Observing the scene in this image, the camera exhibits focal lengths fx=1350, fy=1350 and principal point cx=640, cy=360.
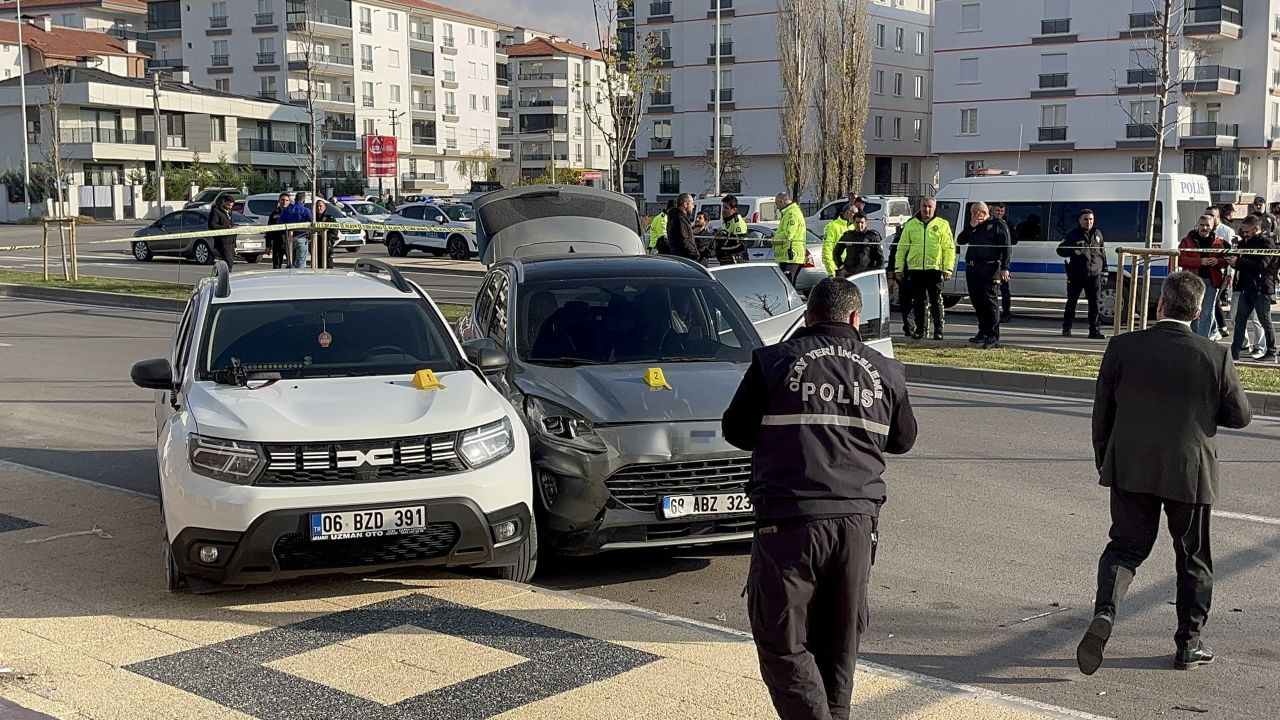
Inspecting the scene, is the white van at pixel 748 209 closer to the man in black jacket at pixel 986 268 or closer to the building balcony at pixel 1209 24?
the man in black jacket at pixel 986 268

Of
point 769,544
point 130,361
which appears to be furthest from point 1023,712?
point 130,361

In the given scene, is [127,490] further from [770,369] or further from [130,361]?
[130,361]

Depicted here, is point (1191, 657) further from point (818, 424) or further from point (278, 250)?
point (278, 250)

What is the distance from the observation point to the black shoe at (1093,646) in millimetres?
5344

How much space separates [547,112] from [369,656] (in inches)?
4205

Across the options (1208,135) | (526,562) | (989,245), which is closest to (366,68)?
(1208,135)

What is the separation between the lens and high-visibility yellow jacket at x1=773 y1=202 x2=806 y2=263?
20.0 meters

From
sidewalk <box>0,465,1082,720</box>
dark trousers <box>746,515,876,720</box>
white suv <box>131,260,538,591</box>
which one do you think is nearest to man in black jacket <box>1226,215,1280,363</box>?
white suv <box>131,260,538,591</box>

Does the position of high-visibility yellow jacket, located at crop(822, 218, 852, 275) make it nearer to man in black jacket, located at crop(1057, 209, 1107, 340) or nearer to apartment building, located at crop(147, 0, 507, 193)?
man in black jacket, located at crop(1057, 209, 1107, 340)

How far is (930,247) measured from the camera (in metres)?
17.1

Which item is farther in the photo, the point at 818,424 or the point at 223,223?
the point at 223,223

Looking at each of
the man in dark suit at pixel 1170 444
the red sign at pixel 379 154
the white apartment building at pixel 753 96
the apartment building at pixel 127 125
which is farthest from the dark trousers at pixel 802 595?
the apartment building at pixel 127 125

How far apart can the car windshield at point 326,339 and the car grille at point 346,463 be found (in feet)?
3.35

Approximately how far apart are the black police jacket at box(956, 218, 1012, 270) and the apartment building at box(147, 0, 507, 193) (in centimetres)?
7716
